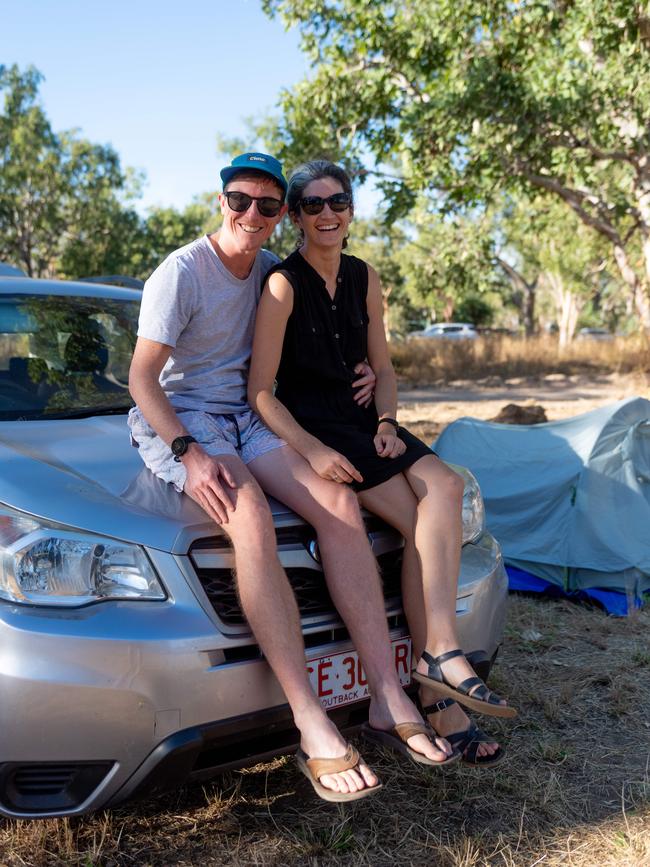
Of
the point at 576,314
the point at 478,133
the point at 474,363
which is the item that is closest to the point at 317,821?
the point at 478,133

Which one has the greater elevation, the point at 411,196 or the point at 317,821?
the point at 411,196

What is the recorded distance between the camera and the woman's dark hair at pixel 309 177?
2.99 metres

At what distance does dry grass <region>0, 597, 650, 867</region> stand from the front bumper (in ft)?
1.18

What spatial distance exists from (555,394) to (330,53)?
23.9ft

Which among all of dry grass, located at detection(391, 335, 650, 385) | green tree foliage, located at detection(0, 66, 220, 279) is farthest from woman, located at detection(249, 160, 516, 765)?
green tree foliage, located at detection(0, 66, 220, 279)

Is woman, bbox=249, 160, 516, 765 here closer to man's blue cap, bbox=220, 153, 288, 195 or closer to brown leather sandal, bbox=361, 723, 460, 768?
brown leather sandal, bbox=361, 723, 460, 768

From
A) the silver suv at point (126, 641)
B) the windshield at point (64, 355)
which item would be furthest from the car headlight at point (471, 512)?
the windshield at point (64, 355)

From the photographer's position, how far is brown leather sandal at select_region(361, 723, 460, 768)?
2285 mm

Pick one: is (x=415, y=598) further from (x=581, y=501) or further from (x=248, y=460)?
(x=581, y=501)

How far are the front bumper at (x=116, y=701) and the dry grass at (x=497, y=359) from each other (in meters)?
16.4

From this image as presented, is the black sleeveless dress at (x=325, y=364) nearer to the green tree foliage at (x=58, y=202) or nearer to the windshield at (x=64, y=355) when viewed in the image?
the windshield at (x=64, y=355)

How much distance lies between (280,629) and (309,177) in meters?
1.62

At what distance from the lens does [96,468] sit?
2.48 meters

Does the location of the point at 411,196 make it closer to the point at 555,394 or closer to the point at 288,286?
the point at 555,394
